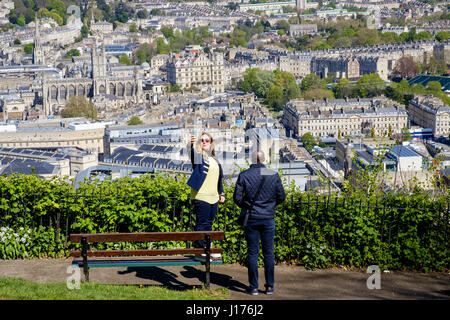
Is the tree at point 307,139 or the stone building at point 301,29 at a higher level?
the stone building at point 301,29

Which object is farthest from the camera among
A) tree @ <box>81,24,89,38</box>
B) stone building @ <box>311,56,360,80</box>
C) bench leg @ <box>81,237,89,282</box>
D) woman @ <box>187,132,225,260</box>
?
tree @ <box>81,24,89,38</box>

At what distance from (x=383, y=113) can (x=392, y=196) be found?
37.4 m

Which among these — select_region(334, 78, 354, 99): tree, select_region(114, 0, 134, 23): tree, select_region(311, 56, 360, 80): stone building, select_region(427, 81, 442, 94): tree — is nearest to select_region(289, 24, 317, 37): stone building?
select_region(114, 0, 134, 23): tree

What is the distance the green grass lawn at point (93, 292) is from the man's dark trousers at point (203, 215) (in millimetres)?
503

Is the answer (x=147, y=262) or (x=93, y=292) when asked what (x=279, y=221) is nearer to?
(x=147, y=262)

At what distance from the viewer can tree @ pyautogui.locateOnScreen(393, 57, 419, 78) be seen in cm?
6047

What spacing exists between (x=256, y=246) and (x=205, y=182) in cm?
62

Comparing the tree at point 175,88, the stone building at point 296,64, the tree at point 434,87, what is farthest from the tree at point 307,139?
the stone building at point 296,64

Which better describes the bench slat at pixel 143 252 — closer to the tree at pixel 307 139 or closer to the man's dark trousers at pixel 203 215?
the man's dark trousers at pixel 203 215

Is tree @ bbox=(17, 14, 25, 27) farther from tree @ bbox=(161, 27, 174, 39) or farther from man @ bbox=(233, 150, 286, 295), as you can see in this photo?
man @ bbox=(233, 150, 286, 295)

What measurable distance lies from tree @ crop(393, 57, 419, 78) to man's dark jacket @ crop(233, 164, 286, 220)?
187ft

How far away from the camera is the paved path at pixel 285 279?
211 inches

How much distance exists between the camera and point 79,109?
44.5 meters
